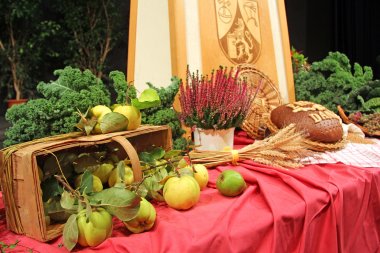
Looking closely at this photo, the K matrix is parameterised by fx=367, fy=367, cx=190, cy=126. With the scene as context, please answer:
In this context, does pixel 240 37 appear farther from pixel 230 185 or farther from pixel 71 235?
pixel 71 235

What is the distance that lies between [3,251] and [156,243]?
29 centimetres

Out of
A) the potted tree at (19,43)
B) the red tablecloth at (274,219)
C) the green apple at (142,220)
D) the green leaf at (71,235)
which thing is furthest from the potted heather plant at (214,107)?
the potted tree at (19,43)

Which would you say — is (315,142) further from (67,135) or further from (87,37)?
(87,37)

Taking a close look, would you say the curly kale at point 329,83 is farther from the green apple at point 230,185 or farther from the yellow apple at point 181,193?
the yellow apple at point 181,193

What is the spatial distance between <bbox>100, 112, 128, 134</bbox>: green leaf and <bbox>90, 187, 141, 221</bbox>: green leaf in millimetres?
197

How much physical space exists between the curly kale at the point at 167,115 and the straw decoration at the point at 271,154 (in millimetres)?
93

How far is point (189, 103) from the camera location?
1.30 meters

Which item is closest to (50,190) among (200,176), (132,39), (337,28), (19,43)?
(200,176)

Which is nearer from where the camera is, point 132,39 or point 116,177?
point 116,177

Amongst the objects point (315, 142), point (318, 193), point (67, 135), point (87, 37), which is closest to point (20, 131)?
point (67, 135)

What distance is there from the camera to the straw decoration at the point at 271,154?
122 centimetres

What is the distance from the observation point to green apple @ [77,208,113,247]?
70cm

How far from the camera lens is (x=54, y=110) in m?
0.94

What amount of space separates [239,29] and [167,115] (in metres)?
0.72
